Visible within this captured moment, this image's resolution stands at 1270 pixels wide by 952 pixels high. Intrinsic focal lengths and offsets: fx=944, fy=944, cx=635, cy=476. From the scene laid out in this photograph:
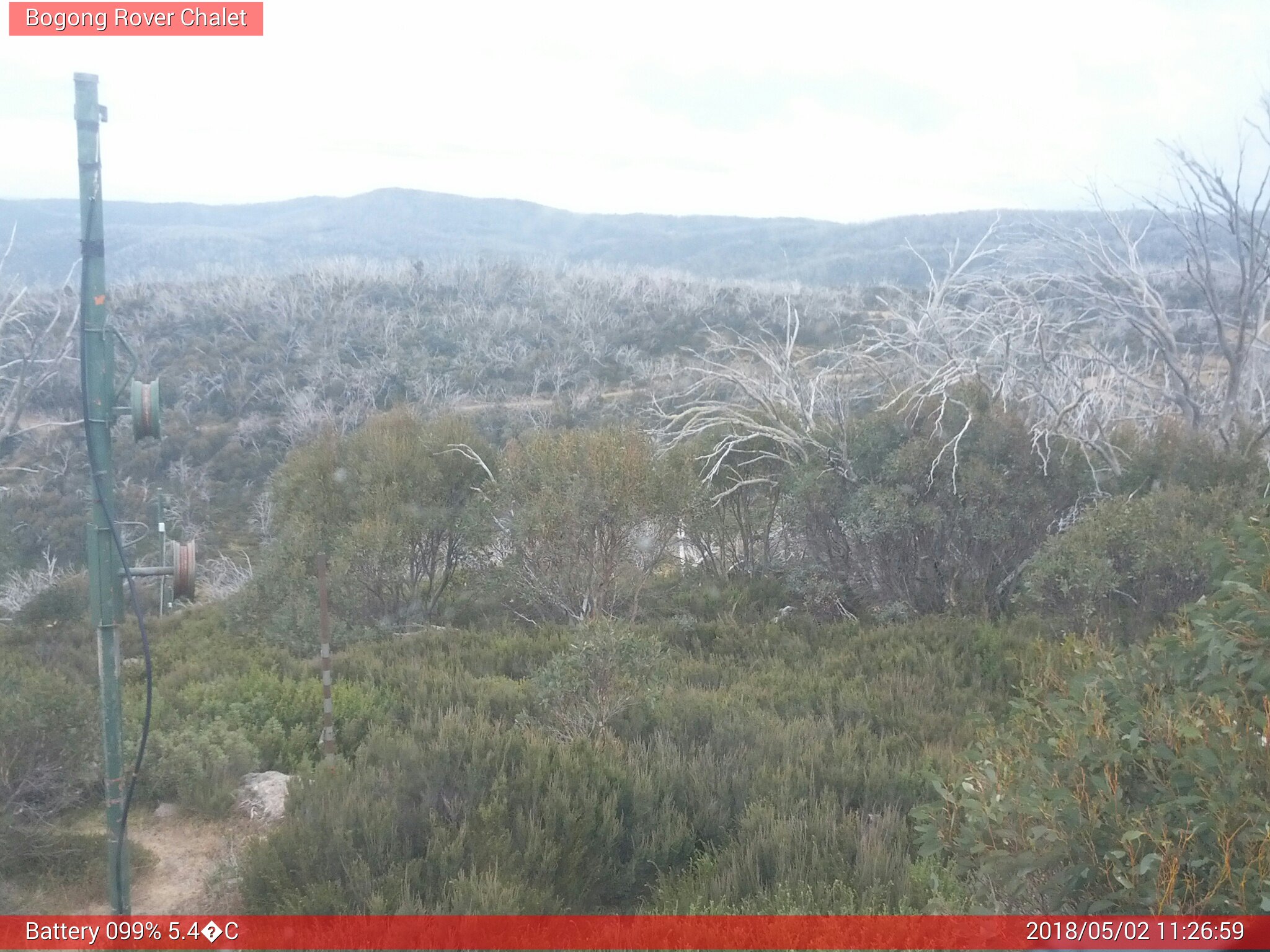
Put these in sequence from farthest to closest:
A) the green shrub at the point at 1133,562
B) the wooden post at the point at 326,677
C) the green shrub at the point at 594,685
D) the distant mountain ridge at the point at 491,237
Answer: the distant mountain ridge at the point at 491,237, the green shrub at the point at 1133,562, the green shrub at the point at 594,685, the wooden post at the point at 326,677

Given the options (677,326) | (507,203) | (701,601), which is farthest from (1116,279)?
(507,203)

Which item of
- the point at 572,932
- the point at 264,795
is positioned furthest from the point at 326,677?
the point at 572,932

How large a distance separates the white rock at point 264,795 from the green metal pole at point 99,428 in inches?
71.4

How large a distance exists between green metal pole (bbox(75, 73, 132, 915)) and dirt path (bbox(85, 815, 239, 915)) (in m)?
0.80

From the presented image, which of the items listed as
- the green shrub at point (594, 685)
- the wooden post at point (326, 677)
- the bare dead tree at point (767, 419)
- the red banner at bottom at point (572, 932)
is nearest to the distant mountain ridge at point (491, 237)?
the bare dead tree at point (767, 419)

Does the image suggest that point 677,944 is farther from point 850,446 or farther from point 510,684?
point 850,446

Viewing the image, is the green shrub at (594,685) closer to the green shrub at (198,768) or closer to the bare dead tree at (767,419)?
the green shrub at (198,768)

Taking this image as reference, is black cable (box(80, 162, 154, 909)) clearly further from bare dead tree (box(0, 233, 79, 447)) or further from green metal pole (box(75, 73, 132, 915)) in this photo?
bare dead tree (box(0, 233, 79, 447))

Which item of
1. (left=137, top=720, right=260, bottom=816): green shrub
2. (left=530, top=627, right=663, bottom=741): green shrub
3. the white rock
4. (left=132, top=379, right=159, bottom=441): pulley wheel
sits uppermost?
(left=132, top=379, right=159, bottom=441): pulley wheel

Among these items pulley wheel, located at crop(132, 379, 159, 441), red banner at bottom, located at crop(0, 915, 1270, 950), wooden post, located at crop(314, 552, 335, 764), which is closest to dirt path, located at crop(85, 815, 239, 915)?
red banner at bottom, located at crop(0, 915, 1270, 950)

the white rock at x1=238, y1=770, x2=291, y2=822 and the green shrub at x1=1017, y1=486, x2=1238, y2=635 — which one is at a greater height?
the green shrub at x1=1017, y1=486, x2=1238, y2=635

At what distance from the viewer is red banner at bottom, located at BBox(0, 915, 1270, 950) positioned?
10.1ft

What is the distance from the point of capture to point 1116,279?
10656 millimetres

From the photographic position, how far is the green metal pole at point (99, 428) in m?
3.78
